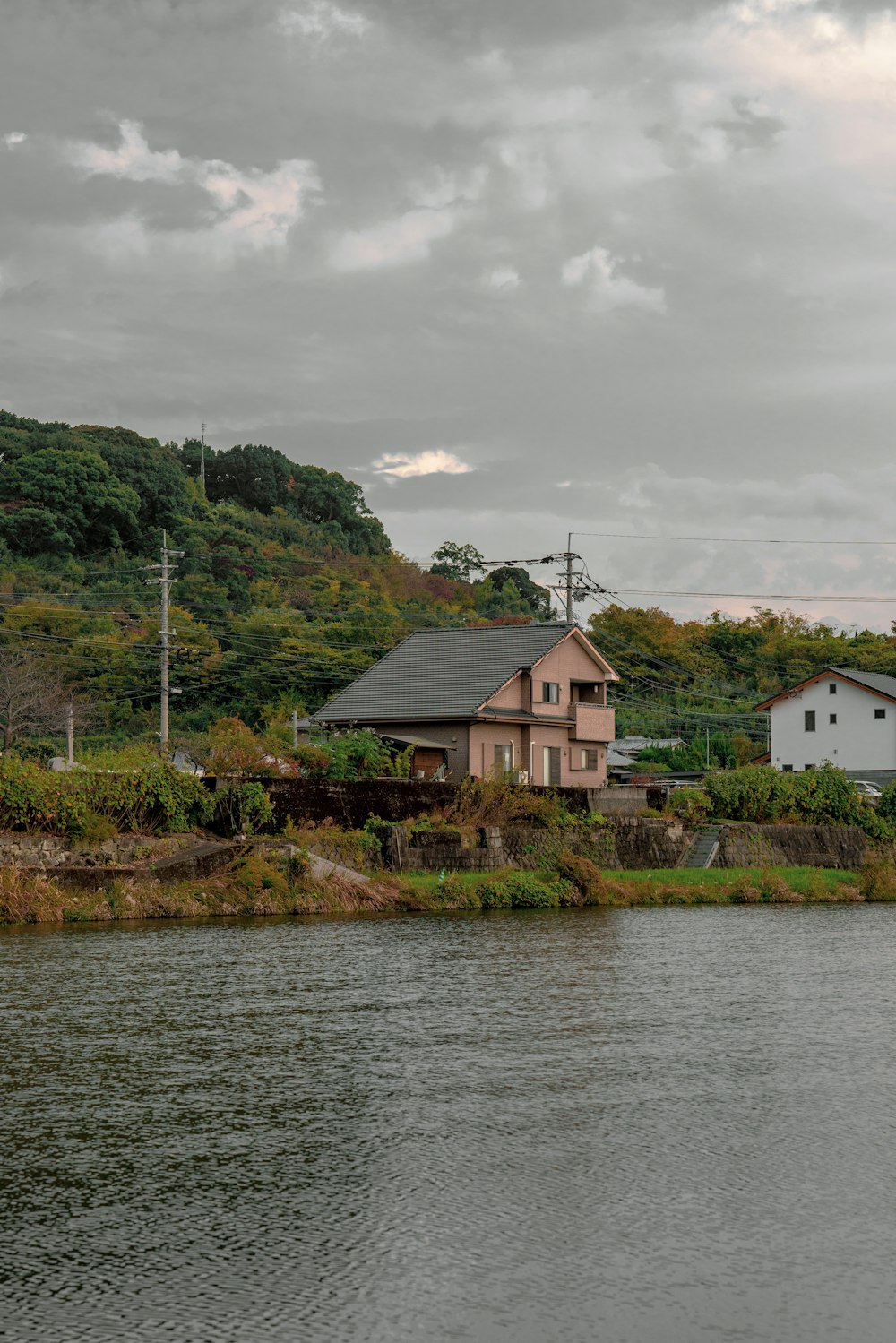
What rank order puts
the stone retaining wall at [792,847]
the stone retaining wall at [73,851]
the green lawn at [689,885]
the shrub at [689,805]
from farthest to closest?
the shrub at [689,805] → the stone retaining wall at [792,847] → the green lawn at [689,885] → the stone retaining wall at [73,851]

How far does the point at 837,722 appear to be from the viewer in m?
76.2

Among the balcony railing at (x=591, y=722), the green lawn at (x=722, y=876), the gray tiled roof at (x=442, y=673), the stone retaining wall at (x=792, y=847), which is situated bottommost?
the green lawn at (x=722, y=876)

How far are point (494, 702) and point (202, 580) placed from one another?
1219 inches

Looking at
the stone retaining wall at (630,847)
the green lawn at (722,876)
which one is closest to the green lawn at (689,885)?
the green lawn at (722,876)

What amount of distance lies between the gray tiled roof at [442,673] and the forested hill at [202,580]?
747 centimetres

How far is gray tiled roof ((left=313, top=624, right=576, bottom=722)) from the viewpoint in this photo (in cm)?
5116

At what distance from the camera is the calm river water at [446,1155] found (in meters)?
7.20

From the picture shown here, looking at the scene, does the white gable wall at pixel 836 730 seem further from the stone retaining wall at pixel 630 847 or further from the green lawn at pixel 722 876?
the green lawn at pixel 722 876

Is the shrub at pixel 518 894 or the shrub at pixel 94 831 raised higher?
the shrub at pixel 94 831

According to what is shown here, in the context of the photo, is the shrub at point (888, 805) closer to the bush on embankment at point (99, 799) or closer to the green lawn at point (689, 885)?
the green lawn at point (689, 885)

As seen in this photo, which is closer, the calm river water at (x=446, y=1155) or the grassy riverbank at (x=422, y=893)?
the calm river water at (x=446, y=1155)

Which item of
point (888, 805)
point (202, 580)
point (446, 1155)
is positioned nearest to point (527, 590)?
point (202, 580)

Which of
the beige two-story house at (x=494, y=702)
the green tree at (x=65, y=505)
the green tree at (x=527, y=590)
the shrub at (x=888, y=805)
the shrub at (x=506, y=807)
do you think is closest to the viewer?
the shrub at (x=506, y=807)

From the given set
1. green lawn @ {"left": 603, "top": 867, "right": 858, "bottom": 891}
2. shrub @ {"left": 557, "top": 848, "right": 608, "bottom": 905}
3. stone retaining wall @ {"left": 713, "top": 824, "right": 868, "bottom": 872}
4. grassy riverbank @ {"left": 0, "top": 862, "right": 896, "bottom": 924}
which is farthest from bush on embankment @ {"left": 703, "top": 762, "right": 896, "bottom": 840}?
shrub @ {"left": 557, "top": 848, "right": 608, "bottom": 905}
